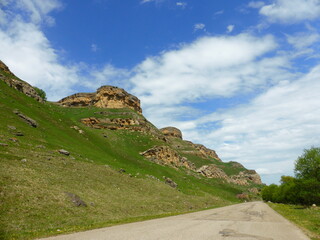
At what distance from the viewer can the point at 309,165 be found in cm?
5691

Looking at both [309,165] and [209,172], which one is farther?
[209,172]

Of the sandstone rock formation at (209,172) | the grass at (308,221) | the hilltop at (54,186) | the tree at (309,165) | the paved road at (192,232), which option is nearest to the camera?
the paved road at (192,232)

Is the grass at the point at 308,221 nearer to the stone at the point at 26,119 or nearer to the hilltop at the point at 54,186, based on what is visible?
the hilltop at the point at 54,186

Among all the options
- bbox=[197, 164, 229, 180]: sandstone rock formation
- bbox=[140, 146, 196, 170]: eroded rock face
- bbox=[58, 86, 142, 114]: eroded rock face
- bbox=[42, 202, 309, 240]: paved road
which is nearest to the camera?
bbox=[42, 202, 309, 240]: paved road

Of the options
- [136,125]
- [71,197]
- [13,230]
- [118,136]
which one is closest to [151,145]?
[118,136]

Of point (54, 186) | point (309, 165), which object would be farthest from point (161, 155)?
point (54, 186)

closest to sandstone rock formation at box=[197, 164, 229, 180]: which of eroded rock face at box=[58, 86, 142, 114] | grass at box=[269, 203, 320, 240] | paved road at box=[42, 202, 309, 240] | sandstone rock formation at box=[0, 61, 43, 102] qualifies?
eroded rock face at box=[58, 86, 142, 114]

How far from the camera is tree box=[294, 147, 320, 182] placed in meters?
55.7

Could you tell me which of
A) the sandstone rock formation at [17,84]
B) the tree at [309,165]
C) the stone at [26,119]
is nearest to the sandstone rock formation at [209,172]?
the tree at [309,165]

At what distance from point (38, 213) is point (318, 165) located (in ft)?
199

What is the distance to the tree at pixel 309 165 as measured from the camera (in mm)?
55688

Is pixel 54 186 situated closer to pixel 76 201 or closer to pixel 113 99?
pixel 76 201

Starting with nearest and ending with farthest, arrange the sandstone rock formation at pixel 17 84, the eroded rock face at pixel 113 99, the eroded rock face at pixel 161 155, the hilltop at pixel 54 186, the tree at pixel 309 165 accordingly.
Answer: the hilltop at pixel 54 186
the tree at pixel 309 165
the sandstone rock formation at pixel 17 84
the eroded rock face at pixel 161 155
the eroded rock face at pixel 113 99

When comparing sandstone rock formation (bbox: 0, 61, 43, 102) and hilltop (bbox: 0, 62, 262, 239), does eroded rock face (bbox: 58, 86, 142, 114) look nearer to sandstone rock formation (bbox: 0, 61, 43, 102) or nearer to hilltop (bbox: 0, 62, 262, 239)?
sandstone rock formation (bbox: 0, 61, 43, 102)
